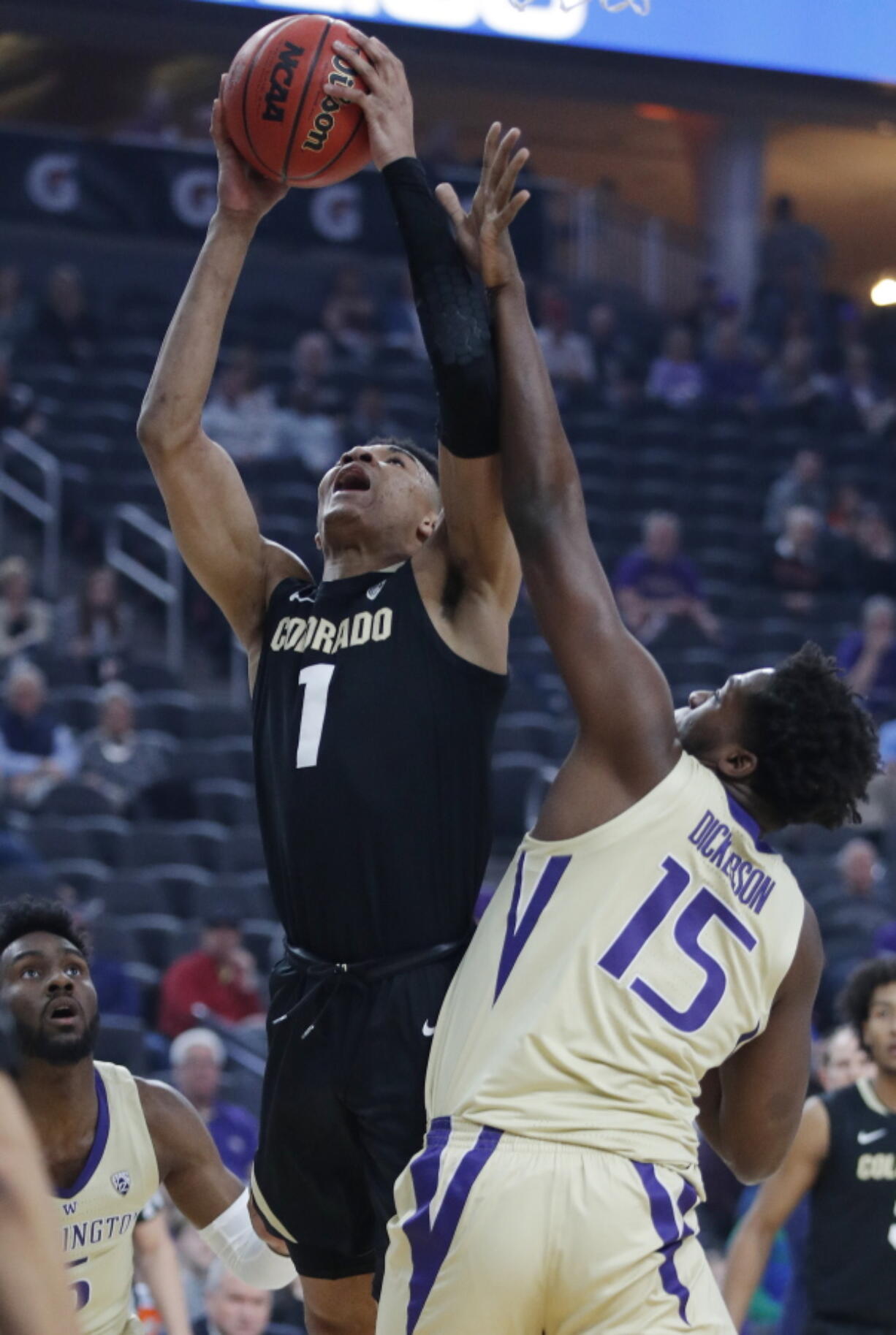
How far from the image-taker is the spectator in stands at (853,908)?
847 centimetres

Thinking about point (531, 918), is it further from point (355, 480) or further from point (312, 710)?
point (355, 480)

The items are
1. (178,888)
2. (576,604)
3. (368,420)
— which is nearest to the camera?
(576,604)

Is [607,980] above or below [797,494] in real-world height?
below

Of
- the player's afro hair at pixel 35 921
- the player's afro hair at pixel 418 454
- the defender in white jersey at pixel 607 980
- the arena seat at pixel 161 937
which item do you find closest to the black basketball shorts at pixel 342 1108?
the defender in white jersey at pixel 607 980

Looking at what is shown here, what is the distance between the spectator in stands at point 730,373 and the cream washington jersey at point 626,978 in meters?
12.6

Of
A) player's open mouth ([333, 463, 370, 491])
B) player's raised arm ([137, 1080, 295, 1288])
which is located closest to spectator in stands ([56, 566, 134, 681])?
player's raised arm ([137, 1080, 295, 1288])

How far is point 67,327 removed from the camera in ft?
44.4

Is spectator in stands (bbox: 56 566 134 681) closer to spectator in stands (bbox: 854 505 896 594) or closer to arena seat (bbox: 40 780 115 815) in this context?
arena seat (bbox: 40 780 115 815)

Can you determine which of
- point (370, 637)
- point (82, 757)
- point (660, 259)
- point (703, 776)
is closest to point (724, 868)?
point (703, 776)

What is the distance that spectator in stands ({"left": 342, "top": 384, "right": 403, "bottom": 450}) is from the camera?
1290 cm

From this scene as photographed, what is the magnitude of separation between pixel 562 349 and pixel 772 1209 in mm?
10646

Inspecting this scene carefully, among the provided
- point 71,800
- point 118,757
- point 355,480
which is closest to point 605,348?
point 118,757

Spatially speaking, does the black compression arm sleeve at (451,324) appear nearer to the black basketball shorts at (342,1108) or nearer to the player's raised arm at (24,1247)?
the black basketball shorts at (342,1108)

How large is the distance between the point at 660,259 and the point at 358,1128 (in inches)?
601
